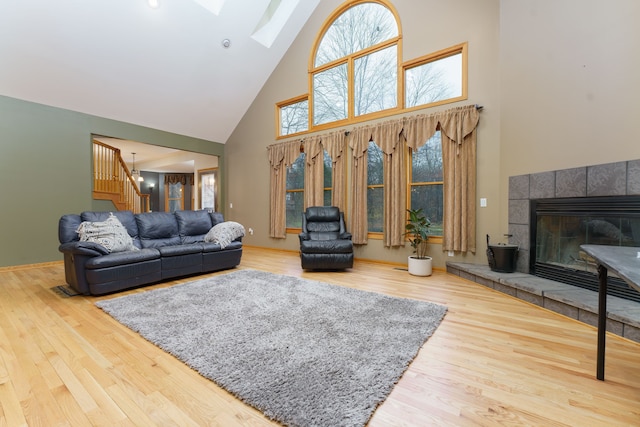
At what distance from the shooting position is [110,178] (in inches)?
219

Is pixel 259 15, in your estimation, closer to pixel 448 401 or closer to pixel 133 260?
pixel 133 260

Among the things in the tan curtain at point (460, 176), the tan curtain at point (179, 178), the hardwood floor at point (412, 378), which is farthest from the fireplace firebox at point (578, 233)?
the tan curtain at point (179, 178)

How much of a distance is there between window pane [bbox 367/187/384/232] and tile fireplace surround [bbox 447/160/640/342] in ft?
4.70

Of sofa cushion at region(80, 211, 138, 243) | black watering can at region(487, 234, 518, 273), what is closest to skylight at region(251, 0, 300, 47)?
sofa cushion at region(80, 211, 138, 243)

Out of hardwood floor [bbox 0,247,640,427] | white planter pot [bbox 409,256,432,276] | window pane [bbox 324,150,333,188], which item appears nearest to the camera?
hardwood floor [bbox 0,247,640,427]

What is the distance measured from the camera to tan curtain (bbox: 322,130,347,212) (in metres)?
5.01

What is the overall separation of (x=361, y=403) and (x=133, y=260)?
304cm

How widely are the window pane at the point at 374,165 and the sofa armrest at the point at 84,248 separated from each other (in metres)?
3.89

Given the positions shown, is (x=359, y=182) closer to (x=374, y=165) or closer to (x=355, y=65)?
(x=374, y=165)

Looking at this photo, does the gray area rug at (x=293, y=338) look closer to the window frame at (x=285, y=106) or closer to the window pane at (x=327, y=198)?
the window pane at (x=327, y=198)

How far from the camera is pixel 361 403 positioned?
1.29 metres

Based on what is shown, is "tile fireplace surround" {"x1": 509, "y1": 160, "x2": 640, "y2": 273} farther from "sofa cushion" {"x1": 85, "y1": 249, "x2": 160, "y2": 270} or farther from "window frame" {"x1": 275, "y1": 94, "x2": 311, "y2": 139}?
"sofa cushion" {"x1": 85, "y1": 249, "x2": 160, "y2": 270}

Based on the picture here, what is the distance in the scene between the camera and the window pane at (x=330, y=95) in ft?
17.0

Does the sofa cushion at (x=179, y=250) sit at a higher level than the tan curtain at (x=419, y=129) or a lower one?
lower
